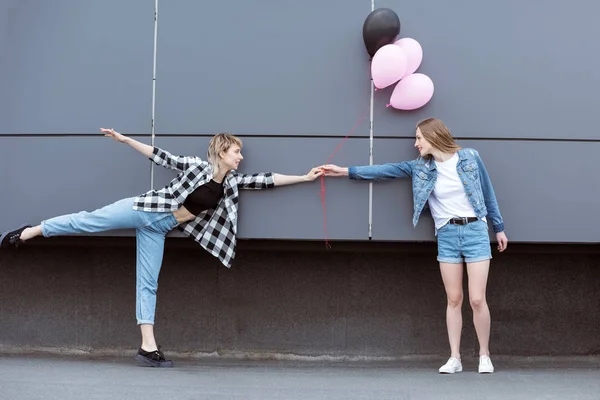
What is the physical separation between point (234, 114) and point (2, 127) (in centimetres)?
192

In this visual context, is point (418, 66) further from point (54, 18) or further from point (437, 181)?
point (54, 18)

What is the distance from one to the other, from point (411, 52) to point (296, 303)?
2432 millimetres

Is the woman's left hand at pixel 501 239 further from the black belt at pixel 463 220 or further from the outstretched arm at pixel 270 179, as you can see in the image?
the outstretched arm at pixel 270 179

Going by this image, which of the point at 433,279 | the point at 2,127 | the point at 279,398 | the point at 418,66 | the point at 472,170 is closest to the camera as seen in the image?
the point at 279,398

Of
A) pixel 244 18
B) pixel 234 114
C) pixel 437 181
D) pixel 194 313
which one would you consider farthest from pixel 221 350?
pixel 244 18

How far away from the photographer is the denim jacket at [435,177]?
4234 mm

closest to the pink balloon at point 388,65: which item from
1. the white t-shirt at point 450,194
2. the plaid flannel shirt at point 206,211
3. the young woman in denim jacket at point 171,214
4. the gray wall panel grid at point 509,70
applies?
the gray wall panel grid at point 509,70

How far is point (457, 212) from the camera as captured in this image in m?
4.27

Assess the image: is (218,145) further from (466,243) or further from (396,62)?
(466,243)

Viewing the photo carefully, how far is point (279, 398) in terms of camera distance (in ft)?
12.2

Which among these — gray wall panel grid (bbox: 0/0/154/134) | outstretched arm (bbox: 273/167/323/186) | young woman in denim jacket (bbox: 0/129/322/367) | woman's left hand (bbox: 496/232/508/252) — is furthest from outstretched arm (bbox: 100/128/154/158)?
A: woman's left hand (bbox: 496/232/508/252)

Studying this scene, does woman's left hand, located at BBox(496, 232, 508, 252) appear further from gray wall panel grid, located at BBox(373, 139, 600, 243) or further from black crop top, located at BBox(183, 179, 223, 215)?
black crop top, located at BBox(183, 179, 223, 215)

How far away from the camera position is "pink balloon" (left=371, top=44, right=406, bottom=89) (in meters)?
4.44

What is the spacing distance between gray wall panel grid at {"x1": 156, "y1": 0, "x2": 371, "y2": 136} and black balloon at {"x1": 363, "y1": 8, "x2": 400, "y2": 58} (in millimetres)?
204
